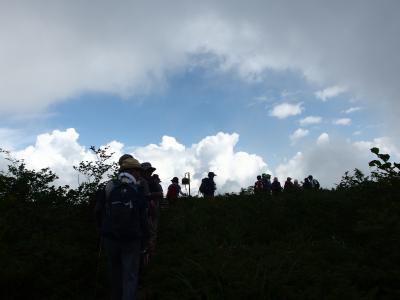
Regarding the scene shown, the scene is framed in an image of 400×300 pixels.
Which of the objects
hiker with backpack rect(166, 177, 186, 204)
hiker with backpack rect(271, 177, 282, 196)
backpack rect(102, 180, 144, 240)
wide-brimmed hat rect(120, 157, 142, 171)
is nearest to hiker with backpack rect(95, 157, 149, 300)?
backpack rect(102, 180, 144, 240)

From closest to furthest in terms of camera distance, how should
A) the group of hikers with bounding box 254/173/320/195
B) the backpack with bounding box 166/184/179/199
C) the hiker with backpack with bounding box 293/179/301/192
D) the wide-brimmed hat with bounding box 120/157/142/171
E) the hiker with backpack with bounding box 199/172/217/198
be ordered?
the wide-brimmed hat with bounding box 120/157/142/171, the backpack with bounding box 166/184/179/199, the hiker with backpack with bounding box 293/179/301/192, the hiker with backpack with bounding box 199/172/217/198, the group of hikers with bounding box 254/173/320/195

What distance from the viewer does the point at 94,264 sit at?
299 inches

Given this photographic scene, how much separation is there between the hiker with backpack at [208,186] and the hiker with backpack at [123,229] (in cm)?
1392

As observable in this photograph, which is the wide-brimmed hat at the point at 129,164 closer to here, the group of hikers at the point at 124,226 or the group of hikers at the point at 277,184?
the group of hikers at the point at 124,226

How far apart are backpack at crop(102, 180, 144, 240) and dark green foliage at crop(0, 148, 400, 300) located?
1.27 meters

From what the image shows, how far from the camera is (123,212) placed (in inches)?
218

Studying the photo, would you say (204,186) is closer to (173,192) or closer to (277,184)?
(173,192)

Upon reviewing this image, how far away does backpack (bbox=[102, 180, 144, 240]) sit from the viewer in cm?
552

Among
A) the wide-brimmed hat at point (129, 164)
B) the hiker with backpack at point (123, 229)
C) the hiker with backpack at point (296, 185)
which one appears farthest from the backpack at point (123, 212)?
the hiker with backpack at point (296, 185)

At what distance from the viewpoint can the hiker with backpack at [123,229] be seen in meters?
5.55

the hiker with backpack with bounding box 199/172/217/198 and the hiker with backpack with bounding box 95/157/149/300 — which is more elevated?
the hiker with backpack with bounding box 199/172/217/198

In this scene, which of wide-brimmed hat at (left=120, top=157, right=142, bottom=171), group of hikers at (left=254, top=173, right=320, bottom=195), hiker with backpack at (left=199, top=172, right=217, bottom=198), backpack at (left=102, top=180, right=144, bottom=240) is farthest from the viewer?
group of hikers at (left=254, top=173, right=320, bottom=195)

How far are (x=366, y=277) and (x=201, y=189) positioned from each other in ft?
45.1

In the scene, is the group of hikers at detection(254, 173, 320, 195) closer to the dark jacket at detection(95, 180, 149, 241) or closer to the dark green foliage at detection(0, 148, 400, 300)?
the dark green foliage at detection(0, 148, 400, 300)
